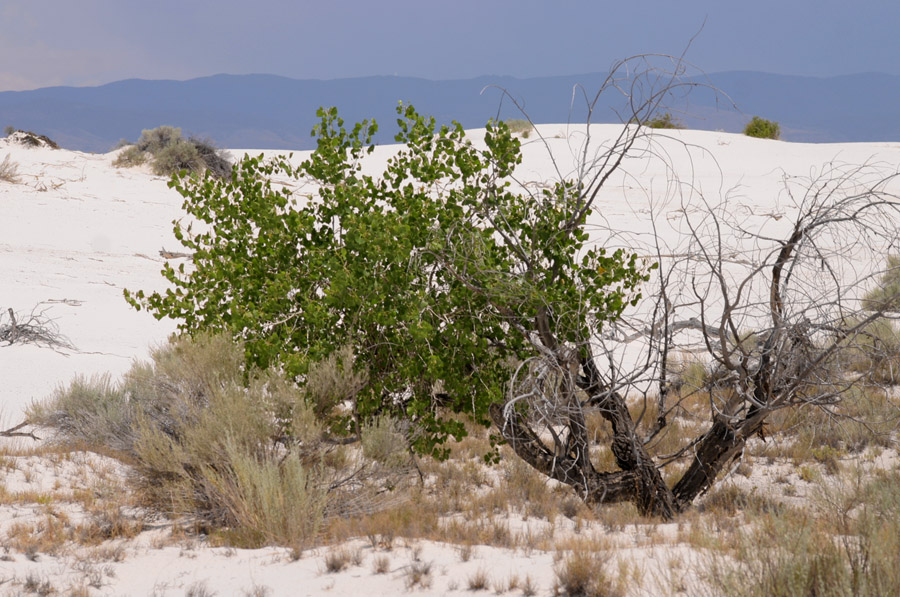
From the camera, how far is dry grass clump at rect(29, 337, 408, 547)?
456 cm

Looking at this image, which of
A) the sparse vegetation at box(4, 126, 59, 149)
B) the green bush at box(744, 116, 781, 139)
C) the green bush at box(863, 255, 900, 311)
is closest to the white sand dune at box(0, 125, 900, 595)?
the sparse vegetation at box(4, 126, 59, 149)

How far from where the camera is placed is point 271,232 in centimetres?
574

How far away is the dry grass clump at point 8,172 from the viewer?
1836 centimetres

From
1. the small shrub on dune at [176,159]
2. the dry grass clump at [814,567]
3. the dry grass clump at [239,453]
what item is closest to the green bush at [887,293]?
the dry grass clump at [814,567]

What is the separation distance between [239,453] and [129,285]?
8.66 m

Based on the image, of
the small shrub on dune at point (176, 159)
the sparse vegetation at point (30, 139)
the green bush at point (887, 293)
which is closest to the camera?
the green bush at point (887, 293)

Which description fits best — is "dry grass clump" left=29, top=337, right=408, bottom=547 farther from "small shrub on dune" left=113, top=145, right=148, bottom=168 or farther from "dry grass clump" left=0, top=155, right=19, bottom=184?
"small shrub on dune" left=113, top=145, right=148, bottom=168

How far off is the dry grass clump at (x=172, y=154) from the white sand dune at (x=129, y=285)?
0.64 m

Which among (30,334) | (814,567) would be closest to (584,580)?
(814,567)

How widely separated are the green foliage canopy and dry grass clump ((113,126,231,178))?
16.6 metres

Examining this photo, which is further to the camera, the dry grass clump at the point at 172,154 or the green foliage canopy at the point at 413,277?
the dry grass clump at the point at 172,154

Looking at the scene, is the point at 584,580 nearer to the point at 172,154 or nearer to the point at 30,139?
the point at 172,154

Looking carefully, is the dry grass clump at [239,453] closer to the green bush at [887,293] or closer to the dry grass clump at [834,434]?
the green bush at [887,293]

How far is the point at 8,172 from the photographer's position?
1858 cm
